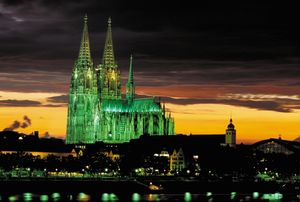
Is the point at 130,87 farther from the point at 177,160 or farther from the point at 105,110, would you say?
the point at 177,160

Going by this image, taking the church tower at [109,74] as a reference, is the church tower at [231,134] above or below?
below

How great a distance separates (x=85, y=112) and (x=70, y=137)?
4.58m

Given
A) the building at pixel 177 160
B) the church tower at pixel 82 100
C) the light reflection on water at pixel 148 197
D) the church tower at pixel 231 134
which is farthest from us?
the church tower at pixel 231 134

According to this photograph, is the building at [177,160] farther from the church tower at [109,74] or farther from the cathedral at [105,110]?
the church tower at [109,74]

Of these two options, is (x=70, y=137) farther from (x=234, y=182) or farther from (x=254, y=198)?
(x=254, y=198)

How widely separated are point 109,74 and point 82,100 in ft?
22.4

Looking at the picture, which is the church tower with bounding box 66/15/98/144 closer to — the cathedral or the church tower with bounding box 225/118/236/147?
the cathedral

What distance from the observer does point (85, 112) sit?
147m

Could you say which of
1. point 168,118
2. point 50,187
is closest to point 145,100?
point 168,118

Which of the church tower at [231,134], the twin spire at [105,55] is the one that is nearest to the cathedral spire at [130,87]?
the twin spire at [105,55]

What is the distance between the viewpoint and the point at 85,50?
143750 mm

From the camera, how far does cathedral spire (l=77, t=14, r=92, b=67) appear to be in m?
142

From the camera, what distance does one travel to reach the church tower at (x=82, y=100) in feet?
474

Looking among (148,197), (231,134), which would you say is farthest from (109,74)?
(148,197)
